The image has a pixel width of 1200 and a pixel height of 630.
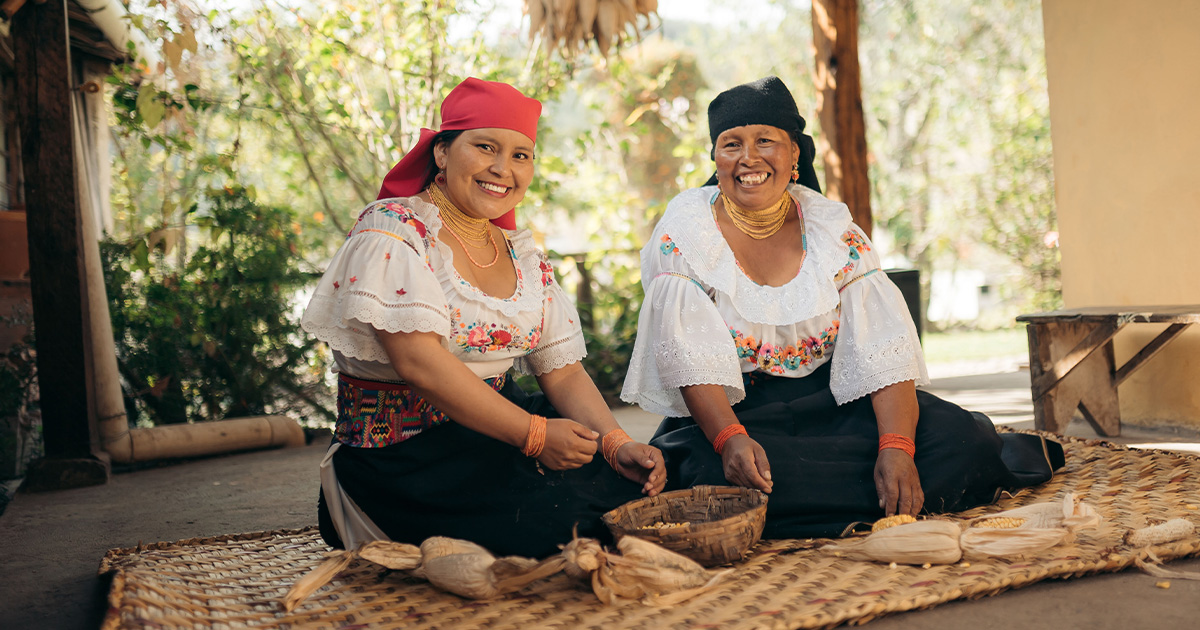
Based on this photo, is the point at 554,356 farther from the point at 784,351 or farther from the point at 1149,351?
the point at 1149,351

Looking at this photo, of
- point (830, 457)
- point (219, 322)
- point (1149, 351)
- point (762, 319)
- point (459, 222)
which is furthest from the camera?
point (219, 322)

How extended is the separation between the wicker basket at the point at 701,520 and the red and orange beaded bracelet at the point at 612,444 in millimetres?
181

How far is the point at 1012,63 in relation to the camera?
605 inches

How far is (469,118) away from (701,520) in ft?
3.99

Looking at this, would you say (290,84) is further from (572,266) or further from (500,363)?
(500,363)

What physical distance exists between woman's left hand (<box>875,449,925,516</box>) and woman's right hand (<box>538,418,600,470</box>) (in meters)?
0.85

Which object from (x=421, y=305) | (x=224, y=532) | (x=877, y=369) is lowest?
Answer: (x=224, y=532)

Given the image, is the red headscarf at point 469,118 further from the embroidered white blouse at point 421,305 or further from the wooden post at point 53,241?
the wooden post at point 53,241

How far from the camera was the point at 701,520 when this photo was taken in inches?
91.6

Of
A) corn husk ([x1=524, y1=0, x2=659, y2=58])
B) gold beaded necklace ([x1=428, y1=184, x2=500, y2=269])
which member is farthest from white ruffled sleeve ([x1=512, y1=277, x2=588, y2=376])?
corn husk ([x1=524, y1=0, x2=659, y2=58])

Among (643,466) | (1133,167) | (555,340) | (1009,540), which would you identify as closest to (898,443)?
(1009,540)

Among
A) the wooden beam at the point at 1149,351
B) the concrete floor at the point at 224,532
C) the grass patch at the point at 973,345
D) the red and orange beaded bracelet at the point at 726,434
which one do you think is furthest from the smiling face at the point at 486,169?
the grass patch at the point at 973,345

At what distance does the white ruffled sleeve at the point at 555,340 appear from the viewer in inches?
101

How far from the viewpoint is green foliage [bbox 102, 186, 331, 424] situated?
209 inches
